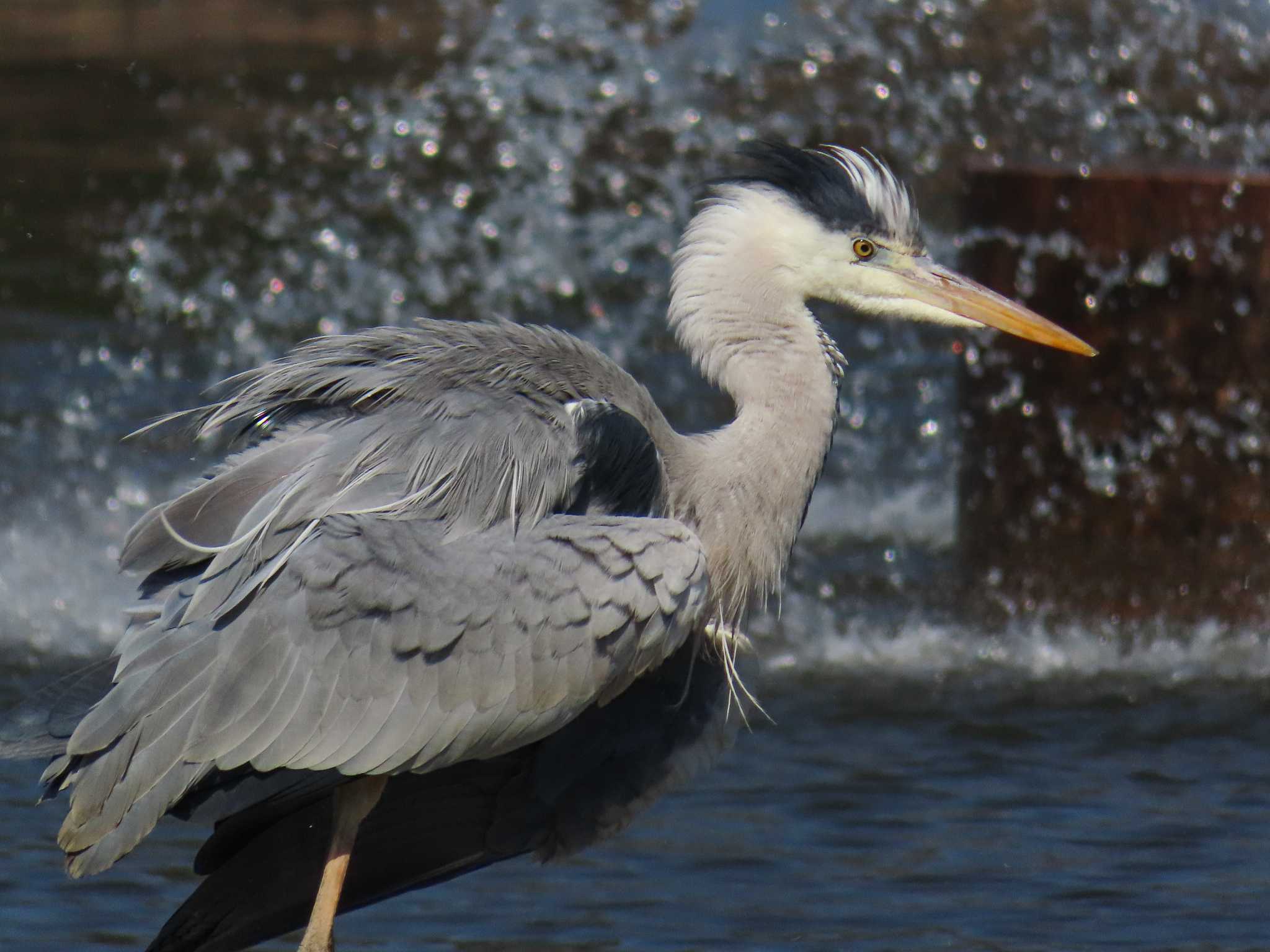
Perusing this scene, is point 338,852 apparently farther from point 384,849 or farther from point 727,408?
point 727,408

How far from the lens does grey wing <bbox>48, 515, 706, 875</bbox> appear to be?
153 inches

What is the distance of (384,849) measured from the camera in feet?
14.5

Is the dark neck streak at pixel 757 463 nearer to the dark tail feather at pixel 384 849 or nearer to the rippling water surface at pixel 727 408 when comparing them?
the dark tail feather at pixel 384 849

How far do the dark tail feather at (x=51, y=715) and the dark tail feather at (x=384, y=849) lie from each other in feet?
1.40

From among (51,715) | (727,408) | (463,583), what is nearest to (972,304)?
(463,583)

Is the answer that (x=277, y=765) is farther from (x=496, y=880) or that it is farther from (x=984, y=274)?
(x=984, y=274)

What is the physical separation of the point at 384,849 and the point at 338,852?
0.96 ft

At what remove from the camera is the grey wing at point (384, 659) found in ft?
12.8

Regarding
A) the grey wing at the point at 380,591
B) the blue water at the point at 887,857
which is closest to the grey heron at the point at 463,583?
the grey wing at the point at 380,591

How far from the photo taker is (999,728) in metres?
6.36

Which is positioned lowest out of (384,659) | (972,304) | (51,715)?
(51,715)

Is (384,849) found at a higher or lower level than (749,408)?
lower

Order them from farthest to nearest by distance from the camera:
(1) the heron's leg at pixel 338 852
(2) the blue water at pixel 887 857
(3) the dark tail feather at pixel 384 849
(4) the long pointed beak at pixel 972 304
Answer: (2) the blue water at pixel 887 857
(4) the long pointed beak at pixel 972 304
(3) the dark tail feather at pixel 384 849
(1) the heron's leg at pixel 338 852

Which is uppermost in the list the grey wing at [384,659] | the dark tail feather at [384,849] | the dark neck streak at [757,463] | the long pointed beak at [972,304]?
the long pointed beak at [972,304]
